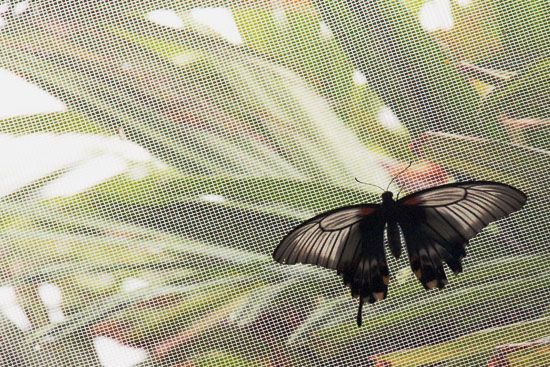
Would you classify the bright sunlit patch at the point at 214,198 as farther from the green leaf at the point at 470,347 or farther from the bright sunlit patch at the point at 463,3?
the bright sunlit patch at the point at 463,3

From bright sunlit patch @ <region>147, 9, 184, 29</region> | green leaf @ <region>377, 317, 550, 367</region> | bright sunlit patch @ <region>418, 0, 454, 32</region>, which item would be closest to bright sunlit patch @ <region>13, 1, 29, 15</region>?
bright sunlit patch @ <region>147, 9, 184, 29</region>

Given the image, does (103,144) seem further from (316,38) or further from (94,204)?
(316,38)

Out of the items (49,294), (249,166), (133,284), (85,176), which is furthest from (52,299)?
(249,166)

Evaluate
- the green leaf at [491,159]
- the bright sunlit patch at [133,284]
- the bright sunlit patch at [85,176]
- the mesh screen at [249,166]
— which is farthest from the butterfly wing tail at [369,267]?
the bright sunlit patch at [85,176]

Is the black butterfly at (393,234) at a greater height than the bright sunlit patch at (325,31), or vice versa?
the bright sunlit patch at (325,31)

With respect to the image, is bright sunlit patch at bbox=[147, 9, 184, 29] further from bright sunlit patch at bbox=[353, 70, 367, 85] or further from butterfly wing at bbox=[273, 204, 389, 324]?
butterfly wing at bbox=[273, 204, 389, 324]

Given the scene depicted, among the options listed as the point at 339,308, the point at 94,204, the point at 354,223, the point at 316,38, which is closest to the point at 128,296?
the point at 94,204
